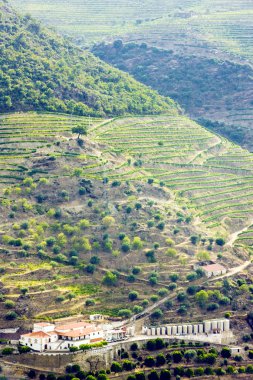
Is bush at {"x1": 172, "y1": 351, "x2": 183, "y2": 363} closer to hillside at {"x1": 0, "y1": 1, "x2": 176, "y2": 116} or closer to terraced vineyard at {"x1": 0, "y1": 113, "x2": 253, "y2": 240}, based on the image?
terraced vineyard at {"x1": 0, "y1": 113, "x2": 253, "y2": 240}

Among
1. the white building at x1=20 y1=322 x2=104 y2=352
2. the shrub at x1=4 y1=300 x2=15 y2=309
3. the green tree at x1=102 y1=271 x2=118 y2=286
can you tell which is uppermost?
the green tree at x1=102 y1=271 x2=118 y2=286

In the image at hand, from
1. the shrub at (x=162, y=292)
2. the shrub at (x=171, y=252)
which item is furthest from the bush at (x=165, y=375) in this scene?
the shrub at (x=171, y=252)

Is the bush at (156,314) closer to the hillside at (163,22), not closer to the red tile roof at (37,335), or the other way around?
the red tile roof at (37,335)

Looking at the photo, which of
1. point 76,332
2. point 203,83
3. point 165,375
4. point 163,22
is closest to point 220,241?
point 165,375

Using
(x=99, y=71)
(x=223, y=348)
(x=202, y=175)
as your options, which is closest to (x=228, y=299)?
(x=223, y=348)

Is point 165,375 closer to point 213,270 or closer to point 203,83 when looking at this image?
point 213,270

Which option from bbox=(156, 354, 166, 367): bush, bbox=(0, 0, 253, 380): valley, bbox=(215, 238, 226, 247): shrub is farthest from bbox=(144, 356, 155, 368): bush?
bbox=(215, 238, 226, 247): shrub

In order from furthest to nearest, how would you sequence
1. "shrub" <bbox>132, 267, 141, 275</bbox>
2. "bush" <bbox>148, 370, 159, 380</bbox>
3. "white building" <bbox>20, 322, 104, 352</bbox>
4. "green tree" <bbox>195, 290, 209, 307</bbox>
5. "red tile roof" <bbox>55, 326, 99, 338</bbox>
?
"shrub" <bbox>132, 267, 141, 275</bbox>, "green tree" <bbox>195, 290, 209, 307</bbox>, "red tile roof" <bbox>55, 326, 99, 338</bbox>, "bush" <bbox>148, 370, 159, 380</bbox>, "white building" <bbox>20, 322, 104, 352</bbox>

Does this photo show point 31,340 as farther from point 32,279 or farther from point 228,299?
point 228,299
